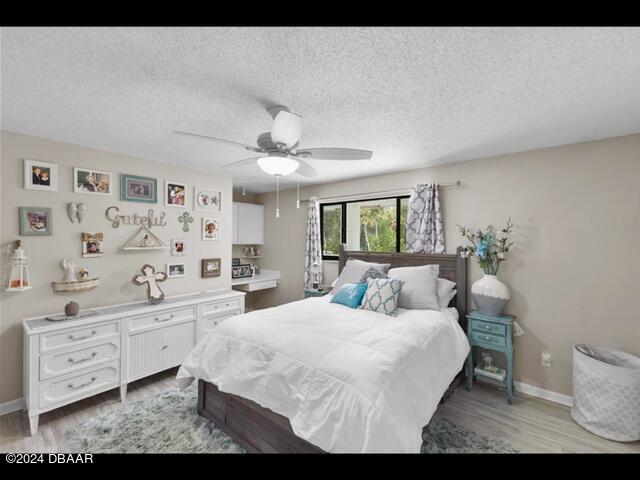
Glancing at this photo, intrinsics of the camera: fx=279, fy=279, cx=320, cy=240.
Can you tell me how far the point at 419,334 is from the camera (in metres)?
1.97

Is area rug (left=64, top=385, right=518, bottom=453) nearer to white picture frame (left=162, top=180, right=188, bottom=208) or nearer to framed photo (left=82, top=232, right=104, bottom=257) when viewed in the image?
framed photo (left=82, top=232, right=104, bottom=257)

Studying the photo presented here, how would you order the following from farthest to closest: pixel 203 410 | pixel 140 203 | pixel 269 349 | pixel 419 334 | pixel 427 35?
pixel 140 203 < pixel 203 410 < pixel 419 334 < pixel 269 349 < pixel 427 35

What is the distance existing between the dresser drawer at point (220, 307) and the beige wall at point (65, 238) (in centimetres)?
47

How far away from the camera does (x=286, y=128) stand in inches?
65.7

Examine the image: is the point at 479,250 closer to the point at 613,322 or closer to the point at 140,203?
the point at 613,322

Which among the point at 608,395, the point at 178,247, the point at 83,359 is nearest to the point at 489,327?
the point at 608,395

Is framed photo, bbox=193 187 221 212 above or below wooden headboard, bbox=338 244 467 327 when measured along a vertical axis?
above

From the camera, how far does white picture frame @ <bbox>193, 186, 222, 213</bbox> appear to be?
3.50 m

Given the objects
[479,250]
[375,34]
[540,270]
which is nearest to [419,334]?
[479,250]

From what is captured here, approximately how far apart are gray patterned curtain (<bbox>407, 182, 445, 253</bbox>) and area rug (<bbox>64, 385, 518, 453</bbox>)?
169cm

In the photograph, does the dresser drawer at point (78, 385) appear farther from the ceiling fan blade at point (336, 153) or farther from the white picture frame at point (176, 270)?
the ceiling fan blade at point (336, 153)

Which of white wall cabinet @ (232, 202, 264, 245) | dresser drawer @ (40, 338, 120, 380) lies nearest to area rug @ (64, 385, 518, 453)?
dresser drawer @ (40, 338, 120, 380)
